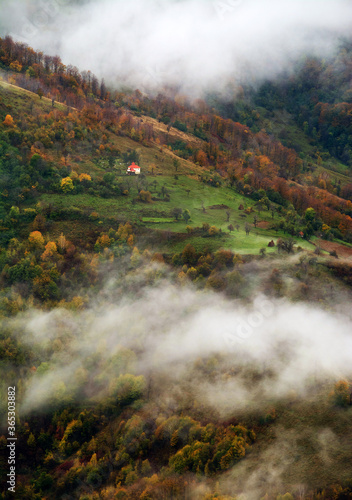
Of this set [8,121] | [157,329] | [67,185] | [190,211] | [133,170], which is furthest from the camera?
[133,170]

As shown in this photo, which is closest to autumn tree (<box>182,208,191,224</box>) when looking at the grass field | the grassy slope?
the grass field

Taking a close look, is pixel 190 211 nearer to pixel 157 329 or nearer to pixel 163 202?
pixel 163 202

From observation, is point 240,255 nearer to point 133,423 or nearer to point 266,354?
point 266,354

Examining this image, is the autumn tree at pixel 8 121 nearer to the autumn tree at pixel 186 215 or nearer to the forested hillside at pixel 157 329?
the forested hillside at pixel 157 329

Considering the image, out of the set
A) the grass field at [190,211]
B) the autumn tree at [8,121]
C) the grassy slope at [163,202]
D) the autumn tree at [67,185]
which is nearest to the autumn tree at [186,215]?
the grass field at [190,211]

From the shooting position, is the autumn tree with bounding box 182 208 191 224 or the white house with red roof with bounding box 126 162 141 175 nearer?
the autumn tree with bounding box 182 208 191 224

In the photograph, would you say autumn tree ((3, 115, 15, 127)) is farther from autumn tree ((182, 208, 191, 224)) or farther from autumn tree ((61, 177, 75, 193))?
autumn tree ((182, 208, 191, 224))

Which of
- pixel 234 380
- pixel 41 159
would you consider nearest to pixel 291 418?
pixel 234 380

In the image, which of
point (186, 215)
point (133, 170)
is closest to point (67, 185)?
point (133, 170)
